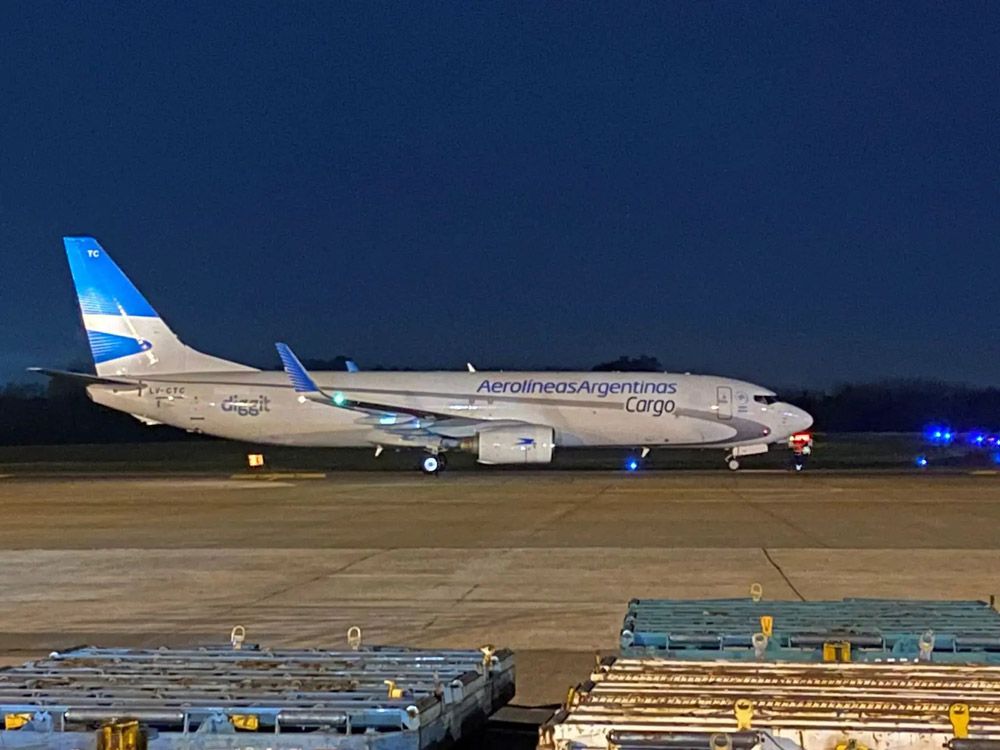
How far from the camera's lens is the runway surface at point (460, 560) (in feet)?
38.4

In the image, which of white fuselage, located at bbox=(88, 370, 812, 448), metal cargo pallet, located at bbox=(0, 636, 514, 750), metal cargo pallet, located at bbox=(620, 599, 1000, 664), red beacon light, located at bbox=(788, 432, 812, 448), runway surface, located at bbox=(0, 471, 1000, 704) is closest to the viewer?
metal cargo pallet, located at bbox=(0, 636, 514, 750)

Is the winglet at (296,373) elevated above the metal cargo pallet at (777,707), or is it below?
above

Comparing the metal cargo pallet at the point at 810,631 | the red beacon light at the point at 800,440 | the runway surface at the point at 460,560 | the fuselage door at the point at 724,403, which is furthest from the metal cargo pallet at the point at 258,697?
the red beacon light at the point at 800,440

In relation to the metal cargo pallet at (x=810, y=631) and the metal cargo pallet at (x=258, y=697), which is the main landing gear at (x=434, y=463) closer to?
the metal cargo pallet at (x=810, y=631)

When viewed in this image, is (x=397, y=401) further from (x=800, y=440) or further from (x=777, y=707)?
(x=777, y=707)

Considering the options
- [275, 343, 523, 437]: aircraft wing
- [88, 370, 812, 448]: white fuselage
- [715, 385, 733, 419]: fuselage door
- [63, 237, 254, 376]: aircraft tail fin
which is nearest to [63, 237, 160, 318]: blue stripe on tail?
[63, 237, 254, 376]: aircraft tail fin

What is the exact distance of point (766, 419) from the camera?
41.8 metres

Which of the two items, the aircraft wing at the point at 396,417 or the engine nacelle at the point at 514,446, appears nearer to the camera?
→ the engine nacelle at the point at 514,446

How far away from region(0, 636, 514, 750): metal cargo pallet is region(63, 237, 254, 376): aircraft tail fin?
37717mm

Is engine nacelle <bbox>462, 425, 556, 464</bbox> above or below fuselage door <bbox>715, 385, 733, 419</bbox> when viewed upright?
below

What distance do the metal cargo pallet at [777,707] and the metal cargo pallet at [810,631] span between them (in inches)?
19.4

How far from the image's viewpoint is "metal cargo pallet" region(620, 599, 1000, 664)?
662 cm

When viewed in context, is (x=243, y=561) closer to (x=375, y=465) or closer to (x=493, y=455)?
(x=493, y=455)

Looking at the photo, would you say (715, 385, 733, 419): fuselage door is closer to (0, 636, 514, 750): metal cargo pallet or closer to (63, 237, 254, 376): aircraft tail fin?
(63, 237, 254, 376): aircraft tail fin
